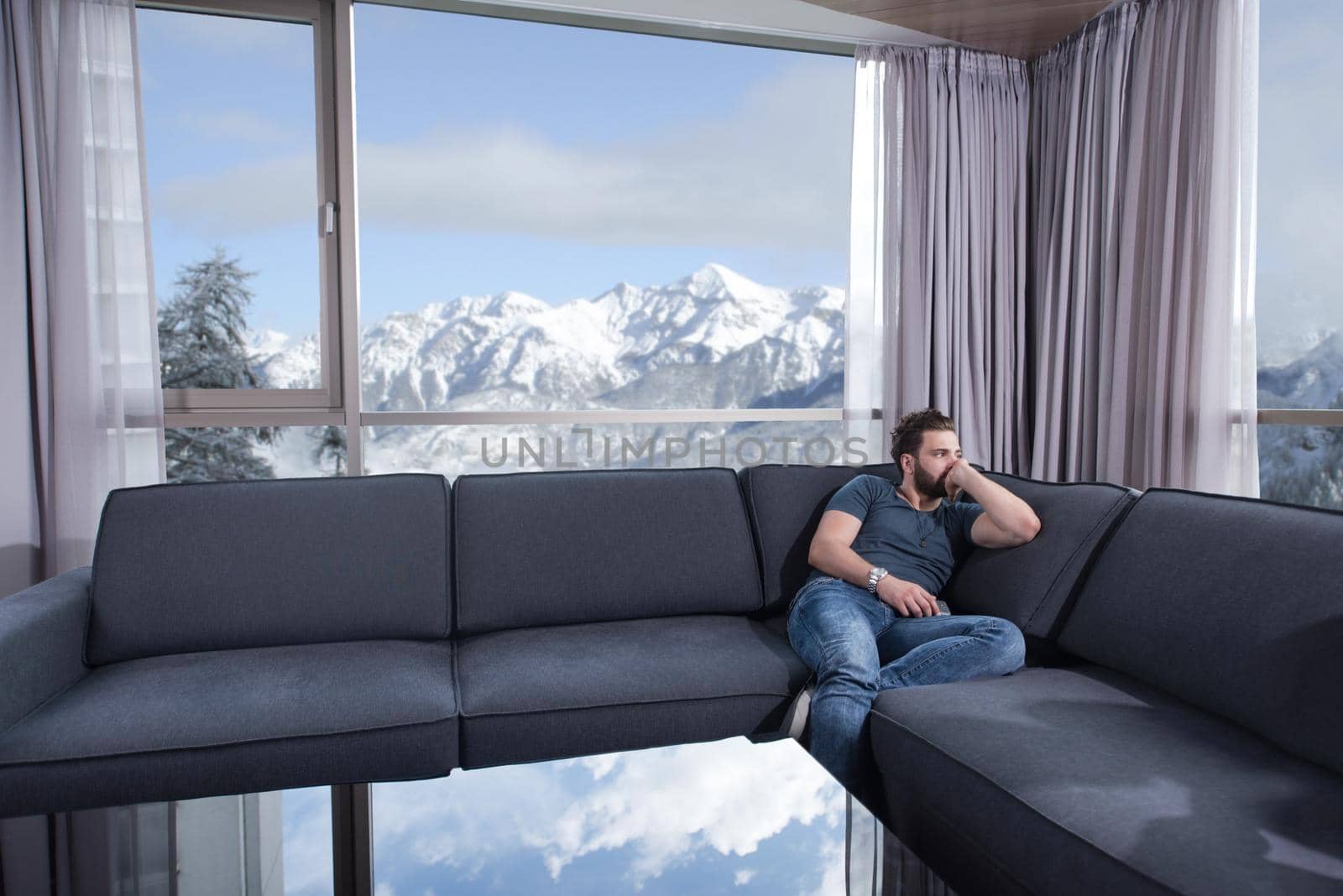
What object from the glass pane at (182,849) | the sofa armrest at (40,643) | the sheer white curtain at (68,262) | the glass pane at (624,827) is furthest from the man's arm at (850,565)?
the sheer white curtain at (68,262)

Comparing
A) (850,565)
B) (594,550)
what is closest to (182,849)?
(594,550)

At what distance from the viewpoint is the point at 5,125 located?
9.00 ft

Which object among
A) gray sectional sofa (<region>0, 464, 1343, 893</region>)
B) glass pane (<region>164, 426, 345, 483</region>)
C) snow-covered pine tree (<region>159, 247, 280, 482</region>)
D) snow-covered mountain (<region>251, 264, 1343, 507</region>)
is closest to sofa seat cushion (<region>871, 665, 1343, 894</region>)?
gray sectional sofa (<region>0, 464, 1343, 893</region>)

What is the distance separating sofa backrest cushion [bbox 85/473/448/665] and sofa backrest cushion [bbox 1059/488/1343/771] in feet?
5.18

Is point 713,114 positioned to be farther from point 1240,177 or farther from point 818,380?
point 1240,177

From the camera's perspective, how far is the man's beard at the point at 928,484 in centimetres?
237

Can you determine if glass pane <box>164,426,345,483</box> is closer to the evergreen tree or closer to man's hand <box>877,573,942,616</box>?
the evergreen tree

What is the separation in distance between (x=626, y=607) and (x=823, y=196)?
462 cm

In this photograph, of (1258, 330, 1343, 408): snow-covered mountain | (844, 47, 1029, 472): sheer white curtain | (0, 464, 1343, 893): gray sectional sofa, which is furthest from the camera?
(844, 47, 1029, 472): sheer white curtain

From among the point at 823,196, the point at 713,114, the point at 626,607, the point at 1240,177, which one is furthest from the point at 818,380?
the point at 626,607

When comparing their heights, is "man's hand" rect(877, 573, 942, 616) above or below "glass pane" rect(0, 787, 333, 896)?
above

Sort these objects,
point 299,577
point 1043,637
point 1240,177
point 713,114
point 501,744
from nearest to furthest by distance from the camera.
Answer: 1. point 501,744
2. point 1043,637
3. point 299,577
4. point 1240,177
5. point 713,114

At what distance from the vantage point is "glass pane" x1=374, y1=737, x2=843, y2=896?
1186 mm

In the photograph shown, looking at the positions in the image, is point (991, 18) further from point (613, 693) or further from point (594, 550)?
point (613, 693)
